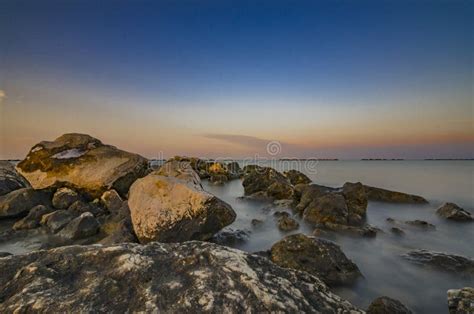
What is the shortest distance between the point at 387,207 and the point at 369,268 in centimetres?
911

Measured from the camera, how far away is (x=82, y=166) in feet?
34.6

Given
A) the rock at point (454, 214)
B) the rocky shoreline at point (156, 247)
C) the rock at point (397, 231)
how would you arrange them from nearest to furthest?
the rocky shoreline at point (156, 247) → the rock at point (397, 231) → the rock at point (454, 214)

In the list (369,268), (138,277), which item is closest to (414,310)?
(369,268)

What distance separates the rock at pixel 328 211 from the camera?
30.8 feet

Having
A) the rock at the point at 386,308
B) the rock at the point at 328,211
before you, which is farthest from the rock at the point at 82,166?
the rock at the point at 386,308

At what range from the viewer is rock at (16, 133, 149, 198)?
33.1 feet

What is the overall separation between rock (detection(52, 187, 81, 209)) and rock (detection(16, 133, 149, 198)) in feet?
1.06

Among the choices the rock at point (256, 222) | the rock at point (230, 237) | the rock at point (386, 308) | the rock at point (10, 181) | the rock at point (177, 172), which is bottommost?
the rock at point (256, 222)

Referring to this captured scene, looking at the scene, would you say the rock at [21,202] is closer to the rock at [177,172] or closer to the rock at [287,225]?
the rock at [177,172]

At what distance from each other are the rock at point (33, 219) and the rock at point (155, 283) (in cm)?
698

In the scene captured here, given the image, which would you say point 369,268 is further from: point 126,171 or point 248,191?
point 248,191

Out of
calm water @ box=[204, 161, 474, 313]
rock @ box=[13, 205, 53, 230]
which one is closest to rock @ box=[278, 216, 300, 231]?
calm water @ box=[204, 161, 474, 313]

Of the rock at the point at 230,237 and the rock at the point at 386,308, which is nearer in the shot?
the rock at the point at 386,308

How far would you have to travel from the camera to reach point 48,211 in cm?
859
